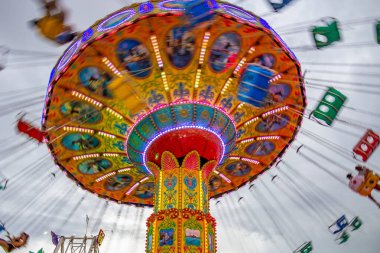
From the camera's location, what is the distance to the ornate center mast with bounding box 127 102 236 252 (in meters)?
11.5

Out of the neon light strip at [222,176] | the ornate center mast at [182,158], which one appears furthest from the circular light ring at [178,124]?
the neon light strip at [222,176]

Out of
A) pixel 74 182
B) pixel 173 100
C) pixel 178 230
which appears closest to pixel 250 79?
pixel 173 100

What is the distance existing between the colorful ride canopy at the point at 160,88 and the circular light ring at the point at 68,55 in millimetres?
47

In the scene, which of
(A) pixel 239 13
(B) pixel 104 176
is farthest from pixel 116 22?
(B) pixel 104 176

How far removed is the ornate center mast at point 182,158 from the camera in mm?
11539

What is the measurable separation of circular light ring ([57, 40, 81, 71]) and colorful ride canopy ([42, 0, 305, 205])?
47 millimetres

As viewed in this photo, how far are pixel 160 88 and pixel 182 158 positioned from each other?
2474mm

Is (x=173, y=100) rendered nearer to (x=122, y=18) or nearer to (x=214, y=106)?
(x=214, y=106)

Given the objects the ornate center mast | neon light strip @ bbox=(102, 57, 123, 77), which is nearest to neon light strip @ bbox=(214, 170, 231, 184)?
the ornate center mast

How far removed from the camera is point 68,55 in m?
11.3

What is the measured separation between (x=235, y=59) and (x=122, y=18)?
146 inches

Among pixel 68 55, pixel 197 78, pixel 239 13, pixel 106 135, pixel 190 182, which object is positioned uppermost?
pixel 106 135

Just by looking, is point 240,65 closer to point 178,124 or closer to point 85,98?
point 178,124

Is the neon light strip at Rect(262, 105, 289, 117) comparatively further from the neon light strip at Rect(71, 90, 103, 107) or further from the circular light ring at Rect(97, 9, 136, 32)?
the circular light ring at Rect(97, 9, 136, 32)
